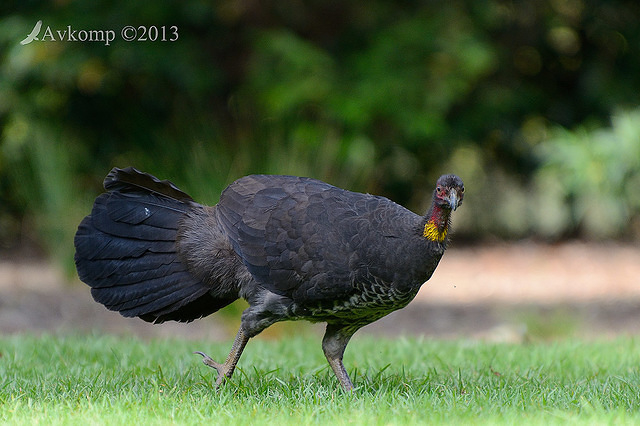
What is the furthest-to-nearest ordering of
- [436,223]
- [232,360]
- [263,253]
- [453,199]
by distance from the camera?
[232,360] < [263,253] < [436,223] < [453,199]

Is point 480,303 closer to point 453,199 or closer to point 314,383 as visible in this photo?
point 314,383

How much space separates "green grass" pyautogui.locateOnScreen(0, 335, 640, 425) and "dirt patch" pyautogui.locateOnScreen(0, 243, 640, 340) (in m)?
1.49

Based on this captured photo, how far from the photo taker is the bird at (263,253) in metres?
4.11

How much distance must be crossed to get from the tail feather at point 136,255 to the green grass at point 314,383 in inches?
16.9

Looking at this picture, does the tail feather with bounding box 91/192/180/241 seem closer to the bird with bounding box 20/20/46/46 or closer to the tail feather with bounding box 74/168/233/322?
the tail feather with bounding box 74/168/233/322

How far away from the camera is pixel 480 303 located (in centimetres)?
945

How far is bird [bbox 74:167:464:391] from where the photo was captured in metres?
4.11

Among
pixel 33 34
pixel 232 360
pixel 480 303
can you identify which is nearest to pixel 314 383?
pixel 232 360

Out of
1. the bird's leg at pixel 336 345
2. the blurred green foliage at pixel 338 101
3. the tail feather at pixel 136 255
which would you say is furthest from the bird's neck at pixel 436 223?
the blurred green foliage at pixel 338 101

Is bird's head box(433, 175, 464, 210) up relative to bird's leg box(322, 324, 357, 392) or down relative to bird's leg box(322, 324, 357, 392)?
up

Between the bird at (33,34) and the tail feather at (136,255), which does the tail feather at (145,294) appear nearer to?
the tail feather at (136,255)

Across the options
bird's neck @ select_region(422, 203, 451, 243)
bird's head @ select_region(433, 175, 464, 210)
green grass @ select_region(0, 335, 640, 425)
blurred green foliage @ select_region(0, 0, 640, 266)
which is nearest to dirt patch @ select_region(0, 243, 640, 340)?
blurred green foliage @ select_region(0, 0, 640, 266)

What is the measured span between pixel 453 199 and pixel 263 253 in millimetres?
1025

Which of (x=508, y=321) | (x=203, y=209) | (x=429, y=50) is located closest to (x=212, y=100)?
(x=429, y=50)
